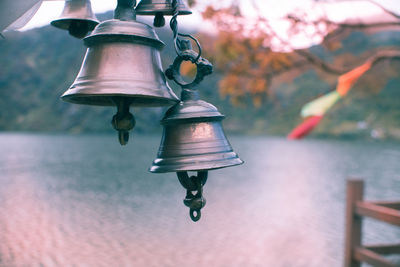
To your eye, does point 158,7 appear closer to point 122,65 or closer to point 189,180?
point 122,65

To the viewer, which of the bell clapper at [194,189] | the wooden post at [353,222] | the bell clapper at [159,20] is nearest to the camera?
the bell clapper at [194,189]

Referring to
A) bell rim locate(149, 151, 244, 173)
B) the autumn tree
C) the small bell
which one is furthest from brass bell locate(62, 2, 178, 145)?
the autumn tree

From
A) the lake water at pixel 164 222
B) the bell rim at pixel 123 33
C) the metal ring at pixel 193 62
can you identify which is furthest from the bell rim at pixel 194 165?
the lake water at pixel 164 222

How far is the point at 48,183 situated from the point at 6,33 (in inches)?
1562

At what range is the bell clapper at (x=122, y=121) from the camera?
5.47 ft

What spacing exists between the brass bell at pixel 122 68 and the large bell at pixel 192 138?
3.6 inches

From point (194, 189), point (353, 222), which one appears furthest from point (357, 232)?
point (194, 189)

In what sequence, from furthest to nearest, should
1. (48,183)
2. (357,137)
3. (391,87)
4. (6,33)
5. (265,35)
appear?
(357,137) < (391,87) < (48,183) < (265,35) < (6,33)

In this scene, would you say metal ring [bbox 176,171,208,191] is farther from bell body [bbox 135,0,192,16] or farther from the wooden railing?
the wooden railing

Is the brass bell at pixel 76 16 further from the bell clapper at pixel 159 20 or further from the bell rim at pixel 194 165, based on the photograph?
the bell rim at pixel 194 165

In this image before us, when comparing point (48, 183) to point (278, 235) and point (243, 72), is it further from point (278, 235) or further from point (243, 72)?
point (243, 72)

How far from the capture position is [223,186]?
40.5m

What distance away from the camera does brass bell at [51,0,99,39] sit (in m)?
2.12

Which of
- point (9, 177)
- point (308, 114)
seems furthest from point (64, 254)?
point (9, 177)
